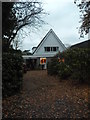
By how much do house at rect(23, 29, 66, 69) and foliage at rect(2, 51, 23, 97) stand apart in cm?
1773

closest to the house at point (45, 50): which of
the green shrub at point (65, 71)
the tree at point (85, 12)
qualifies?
the tree at point (85, 12)

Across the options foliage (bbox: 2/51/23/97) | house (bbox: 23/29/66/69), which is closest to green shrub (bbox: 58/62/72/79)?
foliage (bbox: 2/51/23/97)

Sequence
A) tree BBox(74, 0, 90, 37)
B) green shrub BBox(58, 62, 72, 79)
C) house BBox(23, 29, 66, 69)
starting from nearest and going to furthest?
green shrub BBox(58, 62, 72, 79) → tree BBox(74, 0, 90, 37) → house BBox(23, 29, 66, 69)

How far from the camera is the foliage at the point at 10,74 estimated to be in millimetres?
5889

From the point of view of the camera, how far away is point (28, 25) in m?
14.8

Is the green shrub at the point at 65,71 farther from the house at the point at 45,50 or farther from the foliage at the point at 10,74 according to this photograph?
the house at the point at 45,50

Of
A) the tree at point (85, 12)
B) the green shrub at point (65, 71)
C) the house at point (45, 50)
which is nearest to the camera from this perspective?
the green shrub at point (65, 71)

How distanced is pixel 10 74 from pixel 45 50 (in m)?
19.7

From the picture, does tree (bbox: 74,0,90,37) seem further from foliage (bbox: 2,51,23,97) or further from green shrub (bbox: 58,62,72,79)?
foliage (bbox: 2,51,23,97)

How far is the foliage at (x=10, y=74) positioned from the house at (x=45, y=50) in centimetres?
1773

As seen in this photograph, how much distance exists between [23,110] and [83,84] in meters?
4.37

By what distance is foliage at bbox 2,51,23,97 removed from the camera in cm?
589

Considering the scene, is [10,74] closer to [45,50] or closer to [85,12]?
[85,12]

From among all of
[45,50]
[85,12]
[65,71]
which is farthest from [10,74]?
[45,50]
